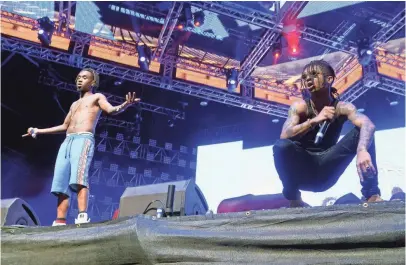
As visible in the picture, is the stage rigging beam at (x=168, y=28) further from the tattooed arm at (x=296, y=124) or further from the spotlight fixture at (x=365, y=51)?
the tattooed arm at (x=296, y=124)

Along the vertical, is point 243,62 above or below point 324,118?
above

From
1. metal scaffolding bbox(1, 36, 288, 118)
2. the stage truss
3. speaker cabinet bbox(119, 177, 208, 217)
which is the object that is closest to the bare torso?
speaker cabinet bbox(119, 177, 208, 217)

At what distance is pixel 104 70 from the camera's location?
9.32m

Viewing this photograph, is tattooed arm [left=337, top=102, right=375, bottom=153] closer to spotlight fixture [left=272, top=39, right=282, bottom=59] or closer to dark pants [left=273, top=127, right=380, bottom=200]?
dark pants [left=273, top=127, right=380, bottom=200]

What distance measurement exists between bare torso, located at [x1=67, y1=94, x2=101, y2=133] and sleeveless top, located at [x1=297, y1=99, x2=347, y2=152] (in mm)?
1634

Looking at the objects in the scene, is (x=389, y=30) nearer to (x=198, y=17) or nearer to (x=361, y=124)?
(x=198, y=17)

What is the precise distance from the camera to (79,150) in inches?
130

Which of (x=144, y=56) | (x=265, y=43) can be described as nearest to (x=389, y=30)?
(x=265, y=43)

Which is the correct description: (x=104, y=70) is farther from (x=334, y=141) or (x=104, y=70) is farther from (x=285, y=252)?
(x=285, y=252)

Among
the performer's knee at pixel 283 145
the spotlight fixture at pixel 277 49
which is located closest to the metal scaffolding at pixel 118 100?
the spotlight fixture at pixel 277 49

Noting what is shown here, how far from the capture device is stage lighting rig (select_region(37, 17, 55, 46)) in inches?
323

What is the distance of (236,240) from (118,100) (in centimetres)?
956

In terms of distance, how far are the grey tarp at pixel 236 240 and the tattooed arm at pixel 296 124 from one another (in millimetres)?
1180

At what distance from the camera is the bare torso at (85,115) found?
3436mm
